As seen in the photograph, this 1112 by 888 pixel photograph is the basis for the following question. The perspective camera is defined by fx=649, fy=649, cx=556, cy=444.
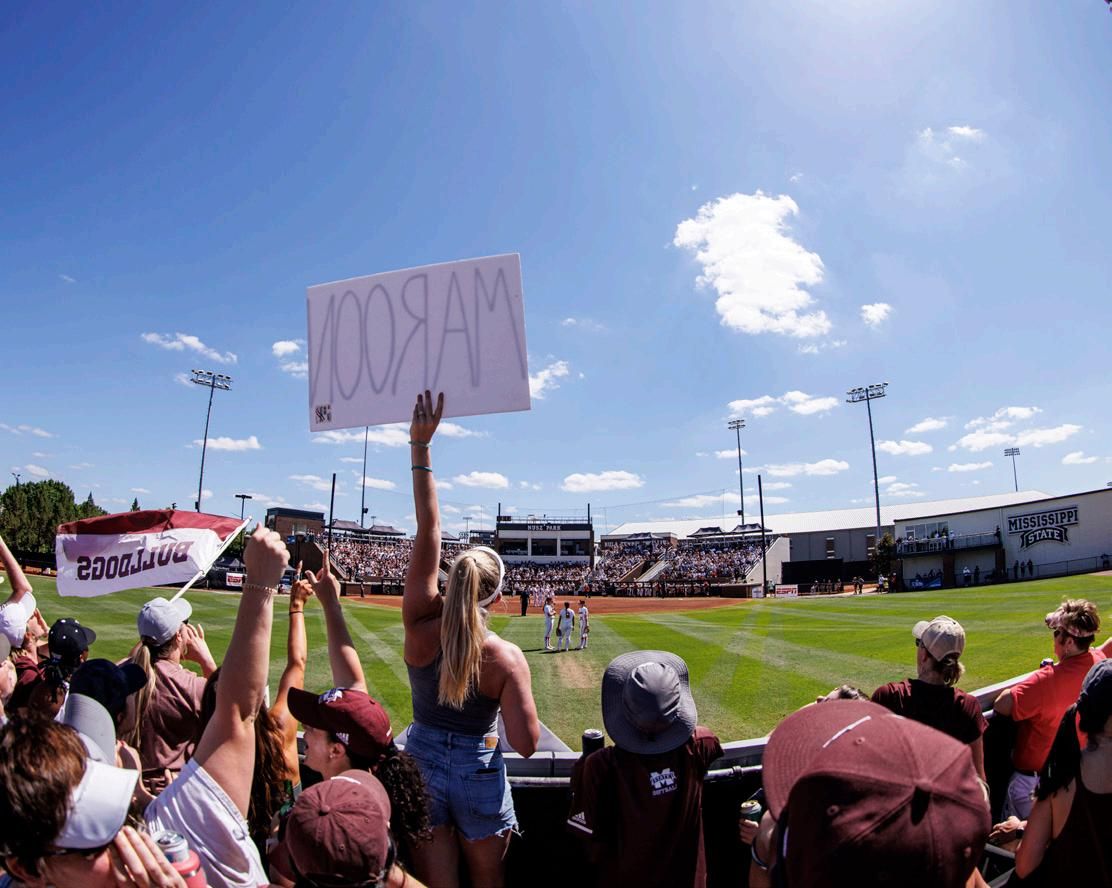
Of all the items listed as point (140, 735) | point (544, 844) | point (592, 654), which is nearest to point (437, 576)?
point (544, 844)

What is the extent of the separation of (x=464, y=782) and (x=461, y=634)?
23.4 inches

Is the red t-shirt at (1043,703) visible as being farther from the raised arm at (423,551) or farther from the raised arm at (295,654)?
the raised arm at (295,654)

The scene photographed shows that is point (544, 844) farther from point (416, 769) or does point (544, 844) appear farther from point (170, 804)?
point (170, 804)

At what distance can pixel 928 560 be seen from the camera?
4997 centimetres

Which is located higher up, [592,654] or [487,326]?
[487,326]

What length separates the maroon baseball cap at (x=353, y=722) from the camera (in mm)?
2275

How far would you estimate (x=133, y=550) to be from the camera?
15.4 ft

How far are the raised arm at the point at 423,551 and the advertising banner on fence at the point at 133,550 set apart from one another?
2524mm

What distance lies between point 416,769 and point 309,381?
6.27 feet

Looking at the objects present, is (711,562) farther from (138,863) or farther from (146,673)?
(138,863)

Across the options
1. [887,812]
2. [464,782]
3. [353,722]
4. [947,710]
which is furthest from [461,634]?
[947,710]

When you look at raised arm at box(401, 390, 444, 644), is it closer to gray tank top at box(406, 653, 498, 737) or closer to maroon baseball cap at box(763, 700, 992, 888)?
gray tank top at box(406, 653, 498, 737)

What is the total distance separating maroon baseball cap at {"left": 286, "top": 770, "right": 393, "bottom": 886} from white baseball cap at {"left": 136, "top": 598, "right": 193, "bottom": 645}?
86.0 inches

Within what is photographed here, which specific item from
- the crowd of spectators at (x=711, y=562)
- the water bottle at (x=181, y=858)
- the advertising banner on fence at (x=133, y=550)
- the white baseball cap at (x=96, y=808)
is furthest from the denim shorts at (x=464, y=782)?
the crowd of spectators at (x=711, y=562)
